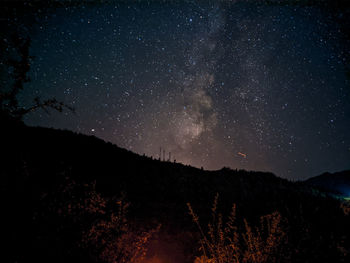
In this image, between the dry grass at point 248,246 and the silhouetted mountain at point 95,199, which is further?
the dry grass at point 248,246

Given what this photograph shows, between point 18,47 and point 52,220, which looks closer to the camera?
point 52,220

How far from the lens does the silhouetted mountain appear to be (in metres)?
2.05

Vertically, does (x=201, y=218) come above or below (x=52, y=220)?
below

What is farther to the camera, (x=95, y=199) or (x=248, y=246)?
(x=95, y=199)

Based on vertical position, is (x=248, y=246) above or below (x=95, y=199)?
below

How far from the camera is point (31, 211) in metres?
2.18

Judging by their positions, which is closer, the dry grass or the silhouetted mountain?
the silhouetted mountain

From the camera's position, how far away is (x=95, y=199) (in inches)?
116

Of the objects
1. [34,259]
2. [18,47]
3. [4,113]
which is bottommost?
[34,259]

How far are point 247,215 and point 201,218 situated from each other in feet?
11.8

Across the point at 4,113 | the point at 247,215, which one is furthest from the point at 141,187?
the point at 4,113

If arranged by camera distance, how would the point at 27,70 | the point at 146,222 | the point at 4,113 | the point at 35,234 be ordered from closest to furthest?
1. the point at 35,234
2. the point at 4,113
3. the point at 27,70
4. the point at 146,222

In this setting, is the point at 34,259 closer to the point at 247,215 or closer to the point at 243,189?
the point at 247,215

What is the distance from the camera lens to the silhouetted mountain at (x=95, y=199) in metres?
2.05
